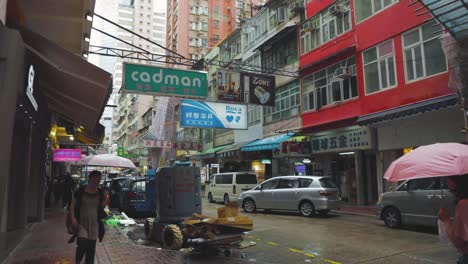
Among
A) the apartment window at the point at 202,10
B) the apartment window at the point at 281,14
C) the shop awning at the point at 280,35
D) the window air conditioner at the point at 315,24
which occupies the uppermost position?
the apartment window at the point at 202,10

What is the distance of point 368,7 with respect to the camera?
1867 centimetres

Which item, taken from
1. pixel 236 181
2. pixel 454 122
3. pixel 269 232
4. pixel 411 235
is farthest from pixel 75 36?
pixel 236 181

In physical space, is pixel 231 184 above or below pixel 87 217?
above

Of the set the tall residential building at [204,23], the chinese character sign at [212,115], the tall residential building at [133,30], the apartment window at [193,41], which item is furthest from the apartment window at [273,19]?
the tall residential building at [133,30]

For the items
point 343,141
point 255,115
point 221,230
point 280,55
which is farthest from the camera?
point 255,115

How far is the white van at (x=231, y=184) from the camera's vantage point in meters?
22.0

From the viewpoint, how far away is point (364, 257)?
26.0 feet

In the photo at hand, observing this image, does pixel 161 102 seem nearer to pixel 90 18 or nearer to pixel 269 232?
pixel 269 232

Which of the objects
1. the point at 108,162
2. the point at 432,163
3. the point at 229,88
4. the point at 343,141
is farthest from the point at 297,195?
the point at 432,163

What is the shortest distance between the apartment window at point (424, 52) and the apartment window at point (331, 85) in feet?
11.2

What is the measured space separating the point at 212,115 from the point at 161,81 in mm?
6982

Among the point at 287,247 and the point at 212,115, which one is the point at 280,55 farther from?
the point at 287,247

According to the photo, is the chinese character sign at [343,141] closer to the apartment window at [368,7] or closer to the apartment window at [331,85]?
the apartment window at [331,85]

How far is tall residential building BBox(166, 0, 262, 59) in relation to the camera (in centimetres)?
6031
